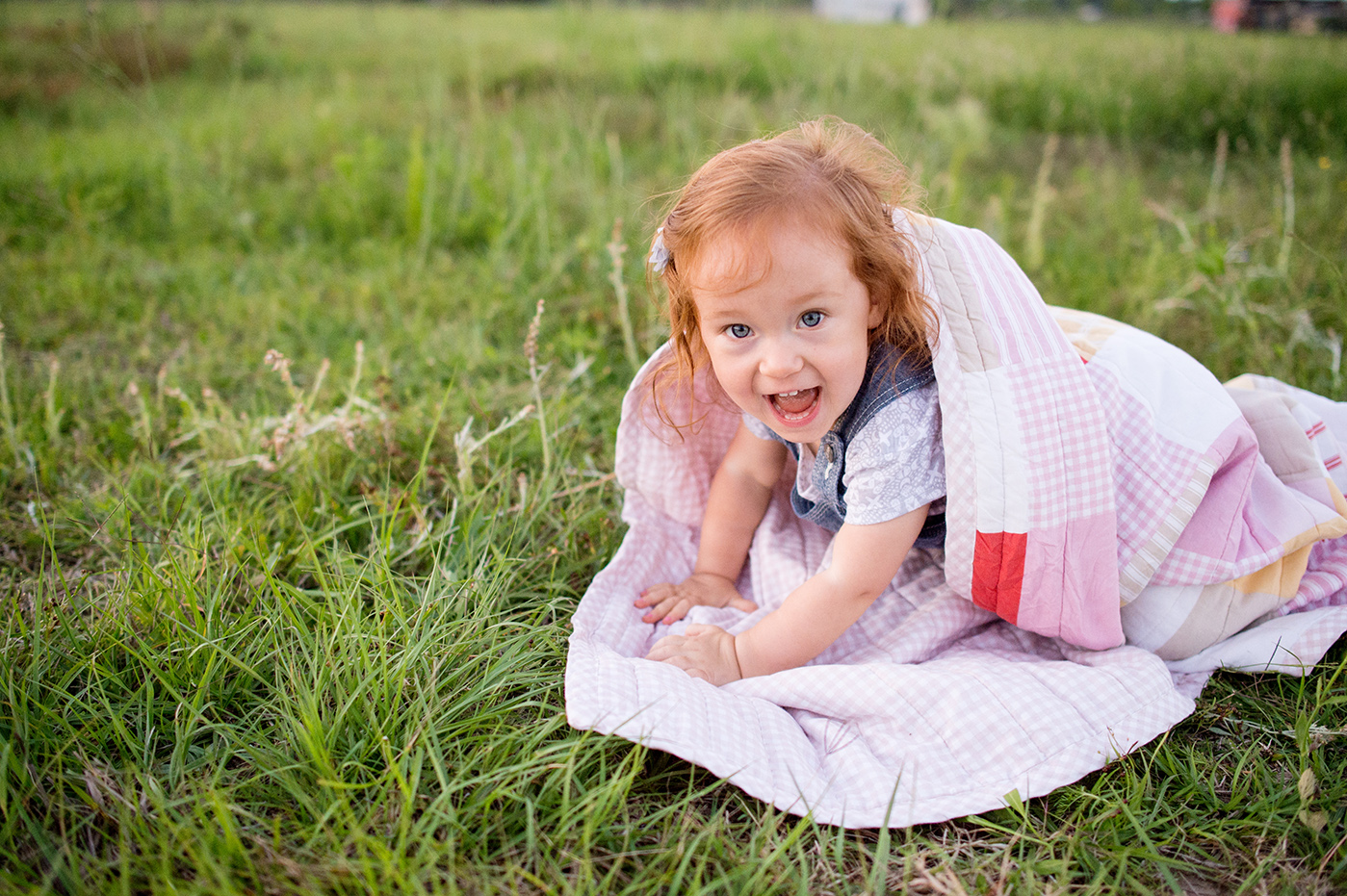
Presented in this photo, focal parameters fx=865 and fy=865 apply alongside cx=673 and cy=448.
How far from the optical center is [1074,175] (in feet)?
14.3

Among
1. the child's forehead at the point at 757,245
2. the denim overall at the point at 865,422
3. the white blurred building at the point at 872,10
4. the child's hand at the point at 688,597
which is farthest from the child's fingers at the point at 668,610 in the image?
the white blurred building at the point at 872,10

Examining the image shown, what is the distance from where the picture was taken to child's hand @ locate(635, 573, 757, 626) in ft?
6.20

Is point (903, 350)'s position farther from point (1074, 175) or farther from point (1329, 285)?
point (1074, 175)

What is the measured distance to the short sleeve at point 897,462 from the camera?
1.57m

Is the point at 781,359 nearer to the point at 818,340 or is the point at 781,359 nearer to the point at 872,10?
the point at 818,340

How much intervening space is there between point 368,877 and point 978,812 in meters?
0.91

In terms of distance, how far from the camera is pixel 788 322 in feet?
4.71

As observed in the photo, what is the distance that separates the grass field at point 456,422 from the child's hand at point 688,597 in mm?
194

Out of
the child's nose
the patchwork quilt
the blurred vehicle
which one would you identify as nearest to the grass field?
the patchwork quilt

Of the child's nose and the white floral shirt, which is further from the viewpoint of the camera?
the white floral shirt

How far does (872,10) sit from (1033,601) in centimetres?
682

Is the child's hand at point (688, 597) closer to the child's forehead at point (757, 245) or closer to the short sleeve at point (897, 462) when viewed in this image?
the short sleeve at point (897, 462)

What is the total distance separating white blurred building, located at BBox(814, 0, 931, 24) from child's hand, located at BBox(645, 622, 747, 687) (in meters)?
4.64

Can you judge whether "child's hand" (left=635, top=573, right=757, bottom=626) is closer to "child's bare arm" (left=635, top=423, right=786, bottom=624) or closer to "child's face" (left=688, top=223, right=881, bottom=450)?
"child's bare arm" (left=635, top=423, right=786, bottom=624)
